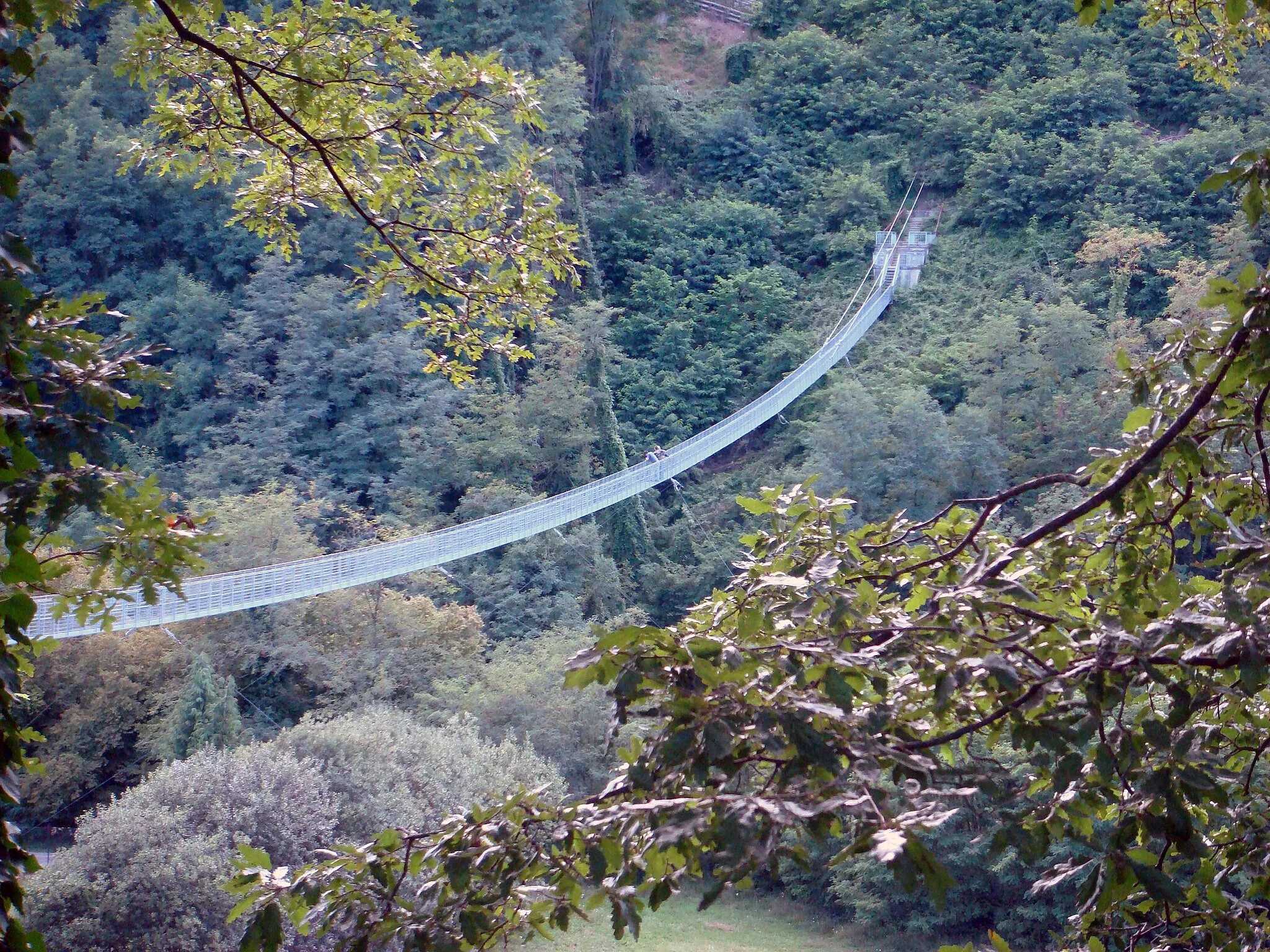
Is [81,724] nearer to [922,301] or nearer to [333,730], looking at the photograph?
[333,730]

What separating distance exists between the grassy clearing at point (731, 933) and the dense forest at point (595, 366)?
1.02ft

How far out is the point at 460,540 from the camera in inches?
411

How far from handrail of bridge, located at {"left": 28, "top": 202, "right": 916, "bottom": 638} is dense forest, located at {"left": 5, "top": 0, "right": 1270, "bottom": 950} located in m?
0.41

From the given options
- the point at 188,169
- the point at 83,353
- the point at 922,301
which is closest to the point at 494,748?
the point at 188,169

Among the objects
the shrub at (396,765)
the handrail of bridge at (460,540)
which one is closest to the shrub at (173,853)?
the shrub at (396,765)

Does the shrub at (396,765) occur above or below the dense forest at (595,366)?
below

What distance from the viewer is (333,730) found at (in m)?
8.20

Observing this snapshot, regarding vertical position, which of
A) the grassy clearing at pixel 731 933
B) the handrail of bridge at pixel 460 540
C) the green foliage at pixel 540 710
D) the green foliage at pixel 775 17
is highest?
the green foliage at pixel 775 17

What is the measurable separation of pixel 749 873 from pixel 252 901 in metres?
0.68

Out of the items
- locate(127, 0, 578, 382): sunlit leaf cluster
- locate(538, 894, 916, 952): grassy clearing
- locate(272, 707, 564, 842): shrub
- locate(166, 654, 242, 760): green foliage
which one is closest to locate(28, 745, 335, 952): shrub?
locate(272, 707, 564, 842): shrub

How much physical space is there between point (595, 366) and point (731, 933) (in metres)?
7.42

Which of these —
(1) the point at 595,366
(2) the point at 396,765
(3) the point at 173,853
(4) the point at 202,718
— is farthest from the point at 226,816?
(1) the point at 595,366

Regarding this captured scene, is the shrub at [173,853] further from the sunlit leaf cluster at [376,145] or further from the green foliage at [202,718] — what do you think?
the sunlit leaf cluster at [376,145]

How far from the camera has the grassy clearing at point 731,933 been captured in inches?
335
